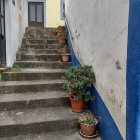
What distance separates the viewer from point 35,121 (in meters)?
2.93

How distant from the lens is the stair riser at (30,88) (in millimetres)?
3617

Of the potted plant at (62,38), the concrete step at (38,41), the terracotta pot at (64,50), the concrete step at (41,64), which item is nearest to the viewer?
the concrete step at (41,64)

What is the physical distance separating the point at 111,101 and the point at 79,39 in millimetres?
1916

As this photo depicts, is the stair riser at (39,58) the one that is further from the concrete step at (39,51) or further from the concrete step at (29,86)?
the concrete step at (29,86)

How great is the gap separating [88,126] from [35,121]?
29.5 inches

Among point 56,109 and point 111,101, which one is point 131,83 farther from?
point 56,109

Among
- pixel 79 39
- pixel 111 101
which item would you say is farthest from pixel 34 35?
pixel 111 101

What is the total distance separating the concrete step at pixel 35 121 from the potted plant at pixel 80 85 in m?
0.17

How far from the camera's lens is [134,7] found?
1.82 metres

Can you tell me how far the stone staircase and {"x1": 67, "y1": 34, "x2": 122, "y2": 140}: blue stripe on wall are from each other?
12.2 inches

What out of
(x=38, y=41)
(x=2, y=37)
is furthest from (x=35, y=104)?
(x=38, y=41)

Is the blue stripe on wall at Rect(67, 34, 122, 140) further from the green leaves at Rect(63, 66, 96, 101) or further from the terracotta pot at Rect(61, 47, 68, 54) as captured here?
the terracotta pot at Rect(61, 47, 68, 54)

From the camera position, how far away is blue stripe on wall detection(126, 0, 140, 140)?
5.87 feet

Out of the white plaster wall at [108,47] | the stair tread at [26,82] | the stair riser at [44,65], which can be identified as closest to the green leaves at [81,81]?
the white plaster wall at [108,47]
